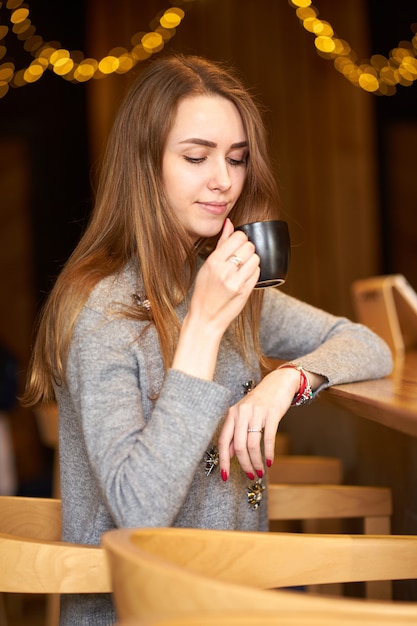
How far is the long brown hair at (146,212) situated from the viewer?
133 centimetres

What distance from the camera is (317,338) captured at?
1705mm

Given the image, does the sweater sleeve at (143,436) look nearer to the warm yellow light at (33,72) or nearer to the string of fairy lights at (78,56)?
the string of fairy lights at (78,56)

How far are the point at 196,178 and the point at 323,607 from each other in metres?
0.85

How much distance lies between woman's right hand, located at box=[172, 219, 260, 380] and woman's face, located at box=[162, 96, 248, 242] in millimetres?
223

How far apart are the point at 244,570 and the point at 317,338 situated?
82 cm

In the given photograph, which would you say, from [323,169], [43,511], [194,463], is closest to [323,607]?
[194,463]

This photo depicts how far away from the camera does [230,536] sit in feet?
3.04

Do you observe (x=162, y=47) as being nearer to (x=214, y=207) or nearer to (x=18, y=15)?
(x=18, y=15)

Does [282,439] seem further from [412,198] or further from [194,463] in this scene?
[412,198]

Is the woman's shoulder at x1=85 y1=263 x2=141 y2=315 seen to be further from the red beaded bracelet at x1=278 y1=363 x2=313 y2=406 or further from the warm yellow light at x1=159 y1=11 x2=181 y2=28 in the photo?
the warm yellow light at x1=159 y1=11 x2=181 y2=28

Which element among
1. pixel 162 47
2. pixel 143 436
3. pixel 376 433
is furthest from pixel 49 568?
pixel 162 47

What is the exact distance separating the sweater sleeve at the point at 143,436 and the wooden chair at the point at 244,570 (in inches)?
6.1

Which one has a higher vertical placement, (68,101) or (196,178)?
(68,101)

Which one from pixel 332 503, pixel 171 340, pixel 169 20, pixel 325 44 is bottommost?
pixel 332 503
